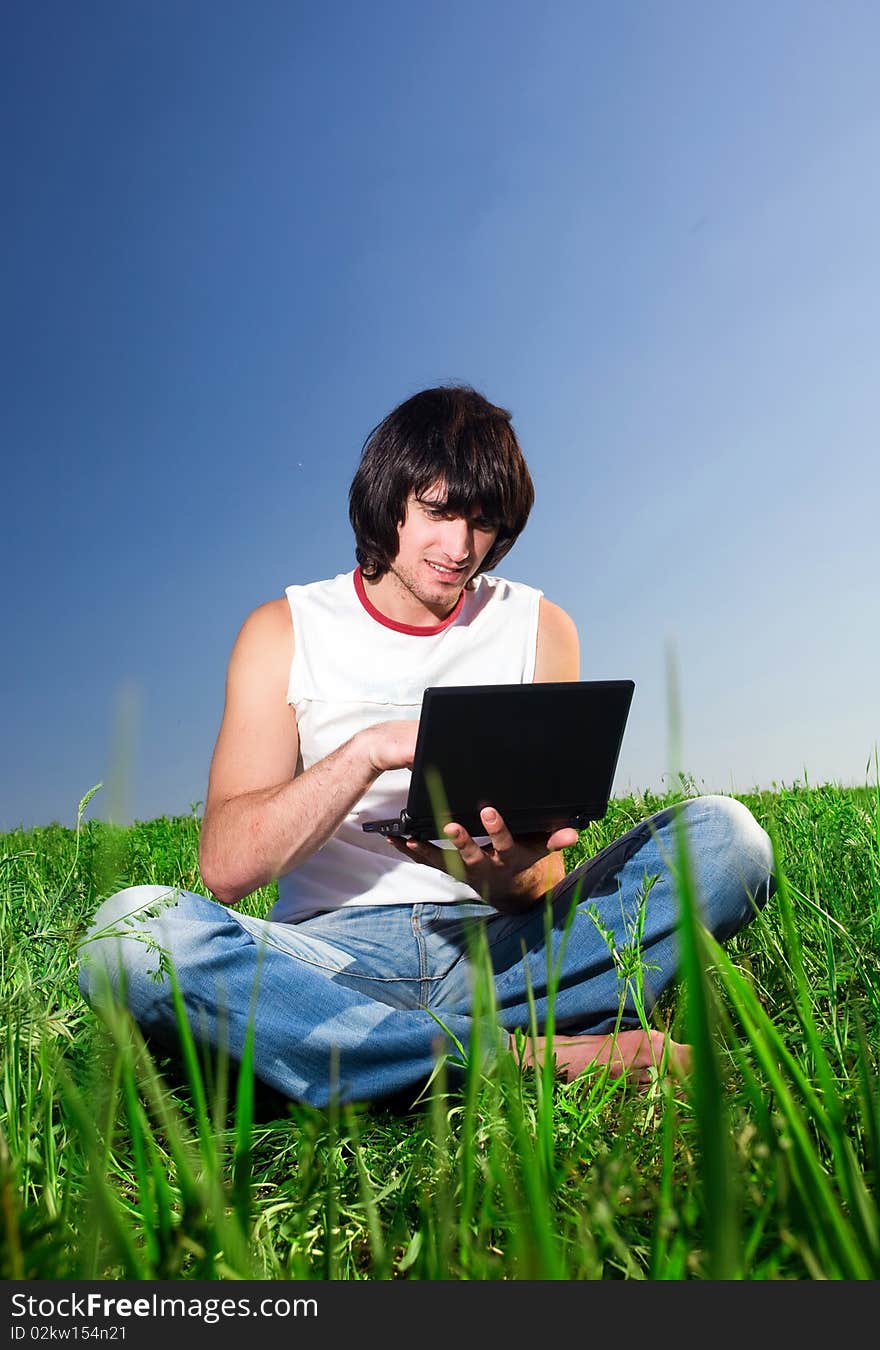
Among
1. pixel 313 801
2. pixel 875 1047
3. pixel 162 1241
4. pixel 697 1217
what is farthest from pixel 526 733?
pixel 162 1241

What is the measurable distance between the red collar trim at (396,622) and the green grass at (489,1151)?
1200 millimetres

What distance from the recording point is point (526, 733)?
7.59 ft

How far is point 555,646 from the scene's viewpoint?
328cm

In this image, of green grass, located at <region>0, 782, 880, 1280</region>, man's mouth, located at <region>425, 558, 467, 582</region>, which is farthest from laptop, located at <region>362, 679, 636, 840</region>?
man's mouth, located at <region>425, 558, 467, 582</region>

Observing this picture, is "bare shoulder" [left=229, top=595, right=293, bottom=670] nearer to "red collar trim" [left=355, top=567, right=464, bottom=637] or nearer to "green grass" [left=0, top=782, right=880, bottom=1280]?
"red collar trim" [left=355, top=567, right=464, bottom=637]

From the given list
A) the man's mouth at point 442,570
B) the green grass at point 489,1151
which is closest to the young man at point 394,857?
the man's mouth at point 442,570

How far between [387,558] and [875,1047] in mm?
1919

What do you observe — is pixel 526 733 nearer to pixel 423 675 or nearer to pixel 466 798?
pixel 466 798

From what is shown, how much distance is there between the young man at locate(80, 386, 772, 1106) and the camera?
2.12 metres

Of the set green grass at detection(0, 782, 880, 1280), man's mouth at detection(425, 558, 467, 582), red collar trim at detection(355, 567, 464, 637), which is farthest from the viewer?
red collar trim at detection(355, 567, 464, 637)

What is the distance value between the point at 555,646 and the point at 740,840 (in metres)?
1.01

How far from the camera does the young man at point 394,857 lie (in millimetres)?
2119

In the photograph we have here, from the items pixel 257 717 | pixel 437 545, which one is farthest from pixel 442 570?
pixel 257 717

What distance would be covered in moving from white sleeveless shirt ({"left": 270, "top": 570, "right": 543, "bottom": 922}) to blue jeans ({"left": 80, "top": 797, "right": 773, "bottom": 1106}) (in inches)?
3.8
